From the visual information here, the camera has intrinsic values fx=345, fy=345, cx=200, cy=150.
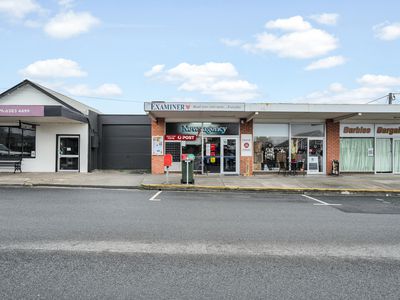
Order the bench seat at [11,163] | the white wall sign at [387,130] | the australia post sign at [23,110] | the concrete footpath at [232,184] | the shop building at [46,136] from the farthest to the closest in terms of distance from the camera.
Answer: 1. the white wall sign at [387,130]
2. the shop building at [46,136]
3. the bench seat at [11,163]
4. the australia post sign at [23,110]
5. the concrete footpath at [232,184]

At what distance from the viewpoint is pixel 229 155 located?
747 inches

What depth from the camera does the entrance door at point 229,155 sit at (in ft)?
62.2

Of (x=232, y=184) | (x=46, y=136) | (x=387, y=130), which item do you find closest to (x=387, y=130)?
(x=387, y=130)

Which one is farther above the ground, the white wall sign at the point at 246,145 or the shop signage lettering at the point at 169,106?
the shop signage lettering at the point at 169,106

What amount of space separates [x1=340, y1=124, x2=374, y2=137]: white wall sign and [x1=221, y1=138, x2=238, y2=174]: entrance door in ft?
20.2

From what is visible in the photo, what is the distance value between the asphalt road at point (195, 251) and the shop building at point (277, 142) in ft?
29.9

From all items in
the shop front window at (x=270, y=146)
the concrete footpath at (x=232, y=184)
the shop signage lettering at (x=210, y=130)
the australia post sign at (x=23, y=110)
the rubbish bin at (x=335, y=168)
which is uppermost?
the australia post sign at (x=23, y=110)

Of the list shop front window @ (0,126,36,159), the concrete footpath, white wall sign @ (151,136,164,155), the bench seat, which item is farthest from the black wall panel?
the concrete footpath

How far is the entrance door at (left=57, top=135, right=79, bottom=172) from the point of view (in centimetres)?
1972

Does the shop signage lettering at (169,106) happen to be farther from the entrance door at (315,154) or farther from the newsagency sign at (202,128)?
the entrance door at (315,154)

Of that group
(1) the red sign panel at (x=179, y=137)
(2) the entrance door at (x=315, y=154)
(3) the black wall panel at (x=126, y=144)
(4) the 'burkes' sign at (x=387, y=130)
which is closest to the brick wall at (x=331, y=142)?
(2) the entrance door at (x=315, y=154)

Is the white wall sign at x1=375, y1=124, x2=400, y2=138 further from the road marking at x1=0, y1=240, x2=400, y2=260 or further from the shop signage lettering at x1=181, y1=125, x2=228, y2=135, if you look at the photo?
the road marking at x1=0, y1=240, x2=400, y2=260

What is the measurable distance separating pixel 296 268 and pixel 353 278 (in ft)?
2.34

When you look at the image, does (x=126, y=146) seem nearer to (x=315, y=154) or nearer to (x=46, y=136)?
(x=46, y=136)
